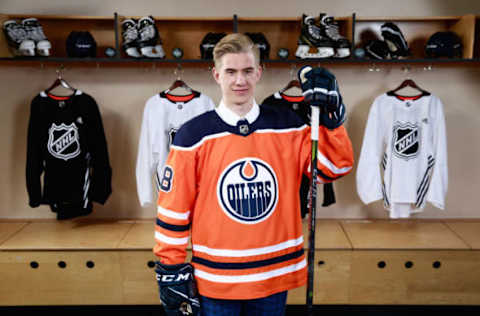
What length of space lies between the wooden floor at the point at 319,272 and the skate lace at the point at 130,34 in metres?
1.20

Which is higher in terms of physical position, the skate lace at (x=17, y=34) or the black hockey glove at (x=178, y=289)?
the skate lace at (x=17, y=34)

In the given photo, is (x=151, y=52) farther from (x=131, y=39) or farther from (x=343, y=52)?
(x=343, y=52)

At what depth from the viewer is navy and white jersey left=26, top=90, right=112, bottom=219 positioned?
2119 mm

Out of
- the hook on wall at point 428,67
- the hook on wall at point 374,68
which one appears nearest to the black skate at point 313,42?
the hook on wall at point 374,68

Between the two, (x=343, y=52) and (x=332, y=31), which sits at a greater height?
(x=332, y=31)

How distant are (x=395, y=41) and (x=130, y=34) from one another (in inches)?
61.7

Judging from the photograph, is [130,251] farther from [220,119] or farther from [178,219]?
[220,119]

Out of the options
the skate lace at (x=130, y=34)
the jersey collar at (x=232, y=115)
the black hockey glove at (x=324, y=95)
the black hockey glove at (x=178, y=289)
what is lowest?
the black hockey glove at (x=178, y=289)

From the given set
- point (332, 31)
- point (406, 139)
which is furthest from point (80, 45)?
point (406, 139)

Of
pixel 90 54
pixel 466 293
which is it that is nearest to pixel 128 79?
pixel 90 54

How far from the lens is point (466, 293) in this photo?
2.01 m

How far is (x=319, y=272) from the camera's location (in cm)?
198

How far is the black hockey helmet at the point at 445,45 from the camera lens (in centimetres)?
203

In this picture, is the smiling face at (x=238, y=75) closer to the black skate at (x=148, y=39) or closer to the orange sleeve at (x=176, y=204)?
the orange sleeve at (x=176, y=204)
